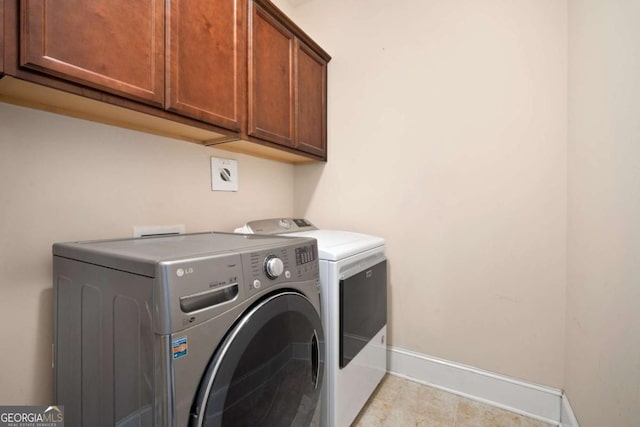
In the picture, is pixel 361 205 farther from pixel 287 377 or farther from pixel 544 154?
pixel 287 377

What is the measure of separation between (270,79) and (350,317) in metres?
1.31

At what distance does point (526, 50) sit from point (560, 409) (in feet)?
6.06

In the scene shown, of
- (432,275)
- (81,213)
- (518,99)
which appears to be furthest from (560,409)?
(81,213)

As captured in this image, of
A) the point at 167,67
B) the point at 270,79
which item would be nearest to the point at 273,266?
the point at 167,67

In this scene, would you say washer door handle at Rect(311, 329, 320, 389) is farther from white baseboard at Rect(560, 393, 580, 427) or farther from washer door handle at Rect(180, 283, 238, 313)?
white baseboard at Rect(560, 393, 580, 427)

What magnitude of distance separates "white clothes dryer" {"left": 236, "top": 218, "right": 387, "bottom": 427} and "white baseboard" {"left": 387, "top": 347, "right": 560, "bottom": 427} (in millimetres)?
198

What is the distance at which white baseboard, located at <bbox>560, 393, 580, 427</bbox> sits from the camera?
1218 millimetres

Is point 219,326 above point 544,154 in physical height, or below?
below

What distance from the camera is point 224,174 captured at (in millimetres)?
1630

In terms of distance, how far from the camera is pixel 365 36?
73.9 inches

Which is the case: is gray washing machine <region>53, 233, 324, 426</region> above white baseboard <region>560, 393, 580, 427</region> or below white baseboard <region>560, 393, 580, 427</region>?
above

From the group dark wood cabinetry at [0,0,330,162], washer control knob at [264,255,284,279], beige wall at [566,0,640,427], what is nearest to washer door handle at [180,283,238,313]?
washer control knob at [264,255,284,279]

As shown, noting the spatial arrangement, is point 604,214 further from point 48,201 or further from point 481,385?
point 48,201

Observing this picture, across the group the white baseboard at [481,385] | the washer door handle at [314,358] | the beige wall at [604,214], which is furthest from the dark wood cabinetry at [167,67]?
the white baseboard at [481,385]
